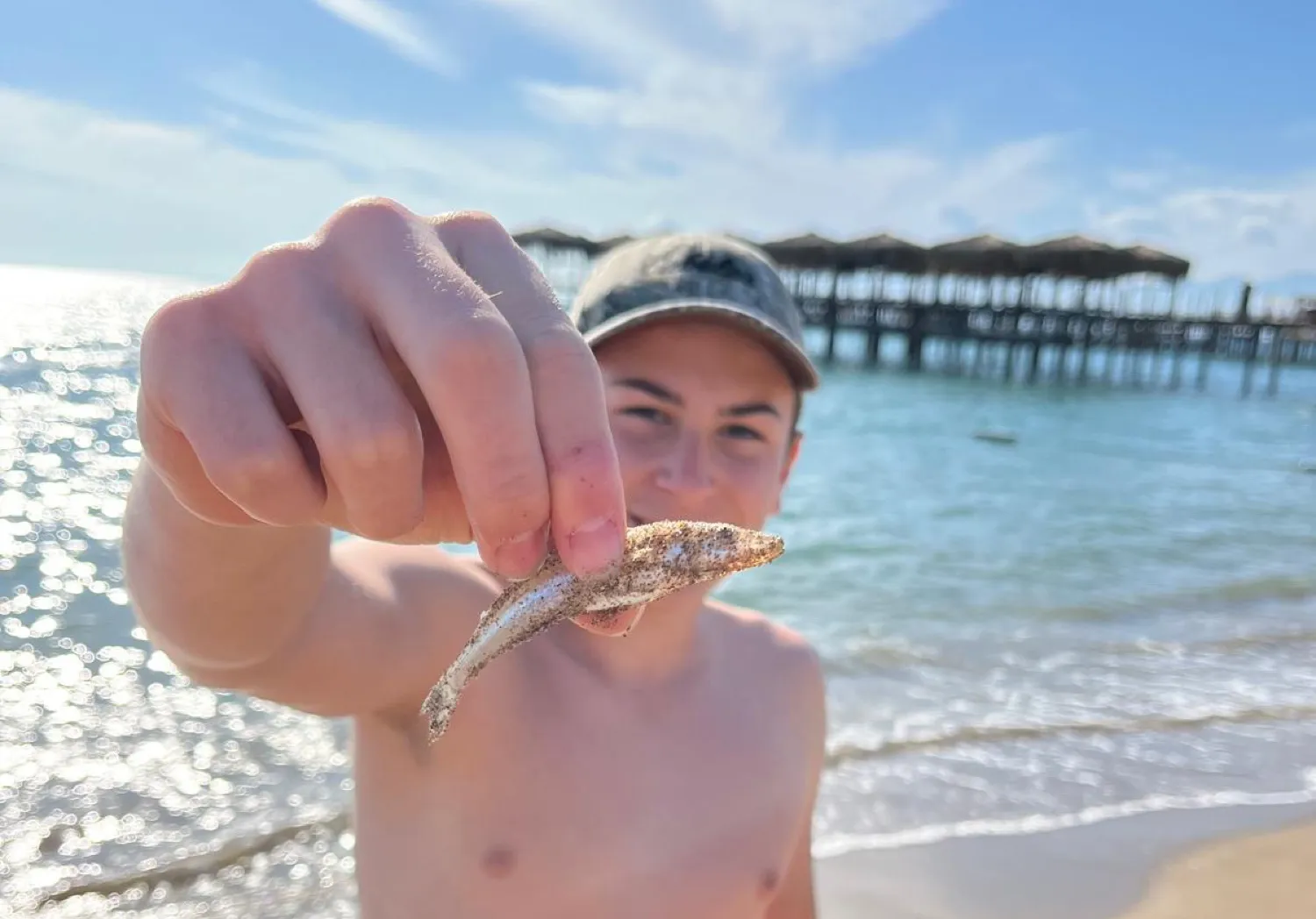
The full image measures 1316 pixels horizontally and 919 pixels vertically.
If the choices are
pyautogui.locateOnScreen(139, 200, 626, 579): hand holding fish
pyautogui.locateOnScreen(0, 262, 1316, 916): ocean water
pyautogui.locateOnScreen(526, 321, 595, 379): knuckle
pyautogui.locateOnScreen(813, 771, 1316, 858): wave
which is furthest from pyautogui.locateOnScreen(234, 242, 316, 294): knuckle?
pyautogui.locateOnScreen(813, 771, 1316, 858): wave

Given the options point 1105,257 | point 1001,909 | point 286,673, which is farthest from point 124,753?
point 1105,257

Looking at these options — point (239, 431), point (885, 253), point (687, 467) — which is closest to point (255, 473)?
point (239, 431)

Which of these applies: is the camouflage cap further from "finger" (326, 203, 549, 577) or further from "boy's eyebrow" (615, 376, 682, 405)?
"finger" (326, 203, 549, 577)

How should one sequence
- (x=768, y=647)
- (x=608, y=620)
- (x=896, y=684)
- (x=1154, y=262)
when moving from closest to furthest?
1. (x=608, y=620)
2. (x=768, y=647)
3. (x=896, y=684)
4. (x=1154, y=262)

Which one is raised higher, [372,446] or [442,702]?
[372,446]

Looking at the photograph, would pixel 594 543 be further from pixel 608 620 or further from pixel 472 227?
pixel 472 227

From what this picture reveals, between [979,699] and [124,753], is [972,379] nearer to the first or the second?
[979,699]

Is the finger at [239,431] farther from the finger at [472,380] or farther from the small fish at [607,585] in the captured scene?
the small fish at [607,585]

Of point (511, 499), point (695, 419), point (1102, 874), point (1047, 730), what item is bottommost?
point (1047, 730)
